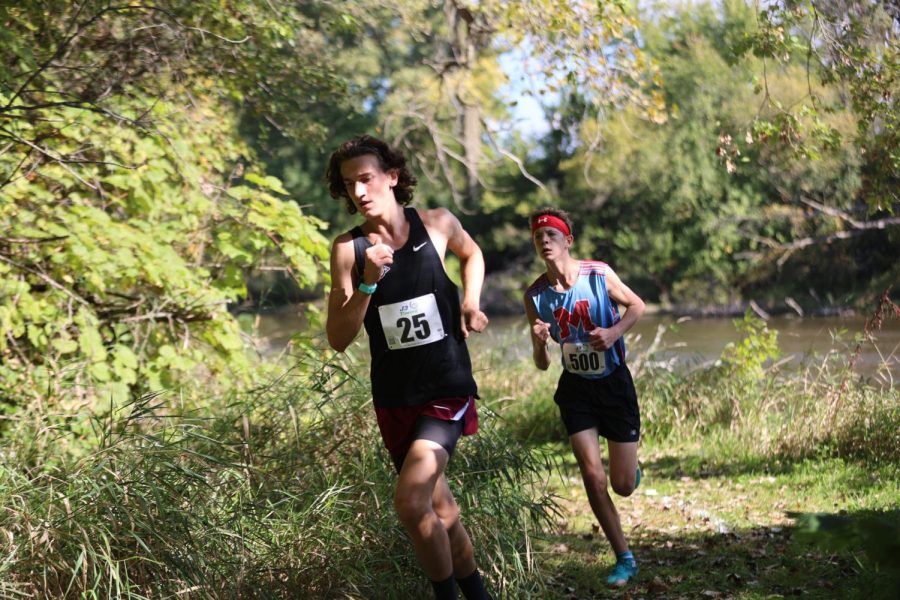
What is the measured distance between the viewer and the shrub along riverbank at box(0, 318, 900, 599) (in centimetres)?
404

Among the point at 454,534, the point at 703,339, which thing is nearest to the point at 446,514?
the point at 454,534

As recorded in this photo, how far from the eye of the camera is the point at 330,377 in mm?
5738

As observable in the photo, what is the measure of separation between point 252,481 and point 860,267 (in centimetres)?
2493

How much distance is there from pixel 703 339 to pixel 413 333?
61.0ft

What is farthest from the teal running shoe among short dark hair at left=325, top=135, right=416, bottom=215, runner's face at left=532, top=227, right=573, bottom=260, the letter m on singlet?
short dark hair at left=325, top=135, right=416, bottom=215

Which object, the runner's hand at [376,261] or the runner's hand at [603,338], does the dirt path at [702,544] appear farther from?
the runner's hand at [376,261]

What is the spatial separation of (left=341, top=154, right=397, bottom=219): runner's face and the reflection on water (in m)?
3.70

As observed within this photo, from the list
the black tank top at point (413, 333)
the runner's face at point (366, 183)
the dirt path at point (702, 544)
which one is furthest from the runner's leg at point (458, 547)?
the runner's face at point (366, 183)

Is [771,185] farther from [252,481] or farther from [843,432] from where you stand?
[252,481]

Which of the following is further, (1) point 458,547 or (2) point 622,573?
(2) point 622,573

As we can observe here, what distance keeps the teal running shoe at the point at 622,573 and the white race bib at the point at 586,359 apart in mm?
976

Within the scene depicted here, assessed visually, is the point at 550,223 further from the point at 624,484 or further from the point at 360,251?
the point at 360,251

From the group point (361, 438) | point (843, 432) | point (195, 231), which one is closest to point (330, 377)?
point (361, 438)

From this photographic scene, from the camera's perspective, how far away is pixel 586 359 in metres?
5.53
